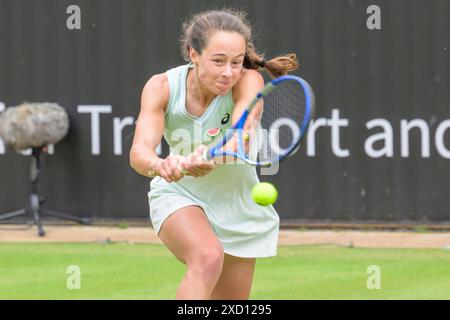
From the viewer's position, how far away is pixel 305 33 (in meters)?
10.1

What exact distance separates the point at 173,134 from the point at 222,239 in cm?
54

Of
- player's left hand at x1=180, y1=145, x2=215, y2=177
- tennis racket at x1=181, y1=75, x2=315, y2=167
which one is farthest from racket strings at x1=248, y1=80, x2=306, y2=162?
Result: player's left hand at x1=180, y1=145, x2=215, y2=177

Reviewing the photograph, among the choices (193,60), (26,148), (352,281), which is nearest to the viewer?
(193,60)

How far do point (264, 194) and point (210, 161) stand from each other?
1.14 feet

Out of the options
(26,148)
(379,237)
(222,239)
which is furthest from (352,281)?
(26,148)

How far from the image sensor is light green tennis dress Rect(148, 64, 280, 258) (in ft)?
16.8

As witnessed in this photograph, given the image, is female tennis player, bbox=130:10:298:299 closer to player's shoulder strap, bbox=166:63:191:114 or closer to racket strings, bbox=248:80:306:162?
player's shoulder strap, bbox=166:63:191:114

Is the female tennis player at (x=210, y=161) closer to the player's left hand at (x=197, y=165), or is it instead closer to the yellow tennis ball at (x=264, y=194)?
the player's left hand at (x=197, y=165)

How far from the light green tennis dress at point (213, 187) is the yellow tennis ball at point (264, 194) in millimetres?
213

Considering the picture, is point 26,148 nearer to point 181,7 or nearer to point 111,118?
point 111,118

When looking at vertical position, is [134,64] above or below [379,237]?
above

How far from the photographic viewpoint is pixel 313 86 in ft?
33.0

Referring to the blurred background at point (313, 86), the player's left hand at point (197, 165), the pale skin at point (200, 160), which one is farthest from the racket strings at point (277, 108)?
the blurred background at point (313, 86)

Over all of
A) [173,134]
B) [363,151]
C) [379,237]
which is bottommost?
[379,237]
